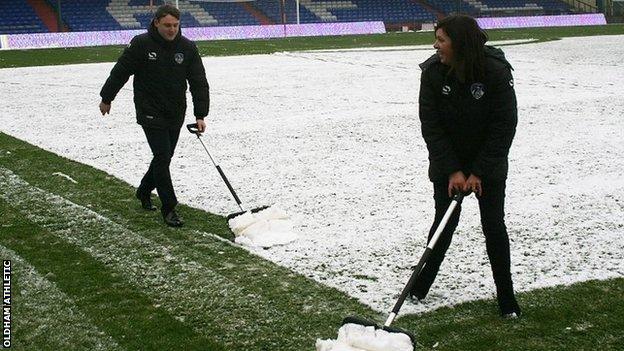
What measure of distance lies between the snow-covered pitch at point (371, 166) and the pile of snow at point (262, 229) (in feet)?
0.40

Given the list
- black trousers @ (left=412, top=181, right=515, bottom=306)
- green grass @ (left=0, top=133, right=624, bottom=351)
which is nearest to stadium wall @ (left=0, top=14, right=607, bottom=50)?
green grass @ (left=0, top=133, right=624, bottom=351)

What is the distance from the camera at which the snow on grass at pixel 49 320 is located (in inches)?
171

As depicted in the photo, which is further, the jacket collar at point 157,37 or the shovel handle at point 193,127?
the shovel handle at point 193,127

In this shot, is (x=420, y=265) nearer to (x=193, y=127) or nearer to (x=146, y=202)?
(x=193, y=127)

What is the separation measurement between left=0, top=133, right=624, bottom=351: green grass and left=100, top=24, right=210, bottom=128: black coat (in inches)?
35.4

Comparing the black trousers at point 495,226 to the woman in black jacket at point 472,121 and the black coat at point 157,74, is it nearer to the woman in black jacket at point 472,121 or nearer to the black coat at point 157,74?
the woman in black jacket at point 472,121

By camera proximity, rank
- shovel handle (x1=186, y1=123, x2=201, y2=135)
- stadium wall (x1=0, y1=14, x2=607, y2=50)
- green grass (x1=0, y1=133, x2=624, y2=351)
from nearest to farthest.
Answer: green grass (x1=0, y1=133, x2=624, y2=351)
shovel handle (x1=186, y1=123, x2=201, y2=135)
stadium wall (x1=0, y1=14, x2=607, y2=50)

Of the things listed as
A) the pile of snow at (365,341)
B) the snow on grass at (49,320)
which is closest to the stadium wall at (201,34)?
the snow on grass at (49,320)

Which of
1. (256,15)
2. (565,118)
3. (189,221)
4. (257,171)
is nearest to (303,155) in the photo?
(257,171)

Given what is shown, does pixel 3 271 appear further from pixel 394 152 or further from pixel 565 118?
pixel 565 118

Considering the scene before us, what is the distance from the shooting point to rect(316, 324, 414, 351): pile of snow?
12.6 feet

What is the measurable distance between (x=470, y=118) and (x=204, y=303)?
1878 mm

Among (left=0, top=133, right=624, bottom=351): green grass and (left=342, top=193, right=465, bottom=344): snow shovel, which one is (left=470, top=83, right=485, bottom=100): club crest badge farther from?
(left=0, top=133, right=624, bottom=351): green grass

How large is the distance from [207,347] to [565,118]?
887 centimetres
